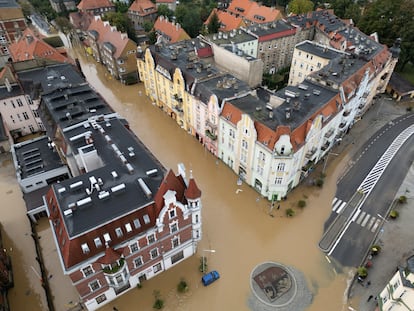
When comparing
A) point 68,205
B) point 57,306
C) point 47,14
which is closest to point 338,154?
point 68,205

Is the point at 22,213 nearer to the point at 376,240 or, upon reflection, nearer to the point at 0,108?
the point at 0,108

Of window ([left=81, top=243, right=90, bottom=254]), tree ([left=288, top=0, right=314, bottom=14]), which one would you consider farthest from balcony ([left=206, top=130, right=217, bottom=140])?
tree ([left=288, top=0, right=314, bottom=14])

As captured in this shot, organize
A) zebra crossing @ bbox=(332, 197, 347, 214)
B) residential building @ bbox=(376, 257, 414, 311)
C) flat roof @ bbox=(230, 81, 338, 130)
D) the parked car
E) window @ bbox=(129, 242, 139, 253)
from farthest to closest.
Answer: zebra crossing @ bbox=(332, 197, 347, 214) < flat roof @ bbox=(230, 81, 338, 130) < the parked car < window @ bbox=(129, 242, 139, 253) < residential building @ bbox=(376, 257, 414, 311)

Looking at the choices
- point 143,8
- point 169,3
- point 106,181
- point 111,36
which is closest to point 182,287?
point 106,181

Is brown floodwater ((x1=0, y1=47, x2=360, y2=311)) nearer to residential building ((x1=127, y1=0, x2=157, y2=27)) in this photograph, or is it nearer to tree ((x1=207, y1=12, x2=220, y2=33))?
tree ((x1=207, y1=12, x2=220, y2=33))

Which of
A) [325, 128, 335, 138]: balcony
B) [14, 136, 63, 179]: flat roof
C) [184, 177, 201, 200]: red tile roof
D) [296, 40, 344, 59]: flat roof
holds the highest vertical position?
[296, 40, 344, 59]: flat roof

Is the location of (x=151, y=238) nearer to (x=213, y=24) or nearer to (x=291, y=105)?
(x=291, y=105)

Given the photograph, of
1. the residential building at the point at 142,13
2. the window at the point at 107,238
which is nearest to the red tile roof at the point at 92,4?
the residential building at the point at 142,13

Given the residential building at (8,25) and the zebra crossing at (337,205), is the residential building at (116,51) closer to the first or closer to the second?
the residential building at (8,25)
